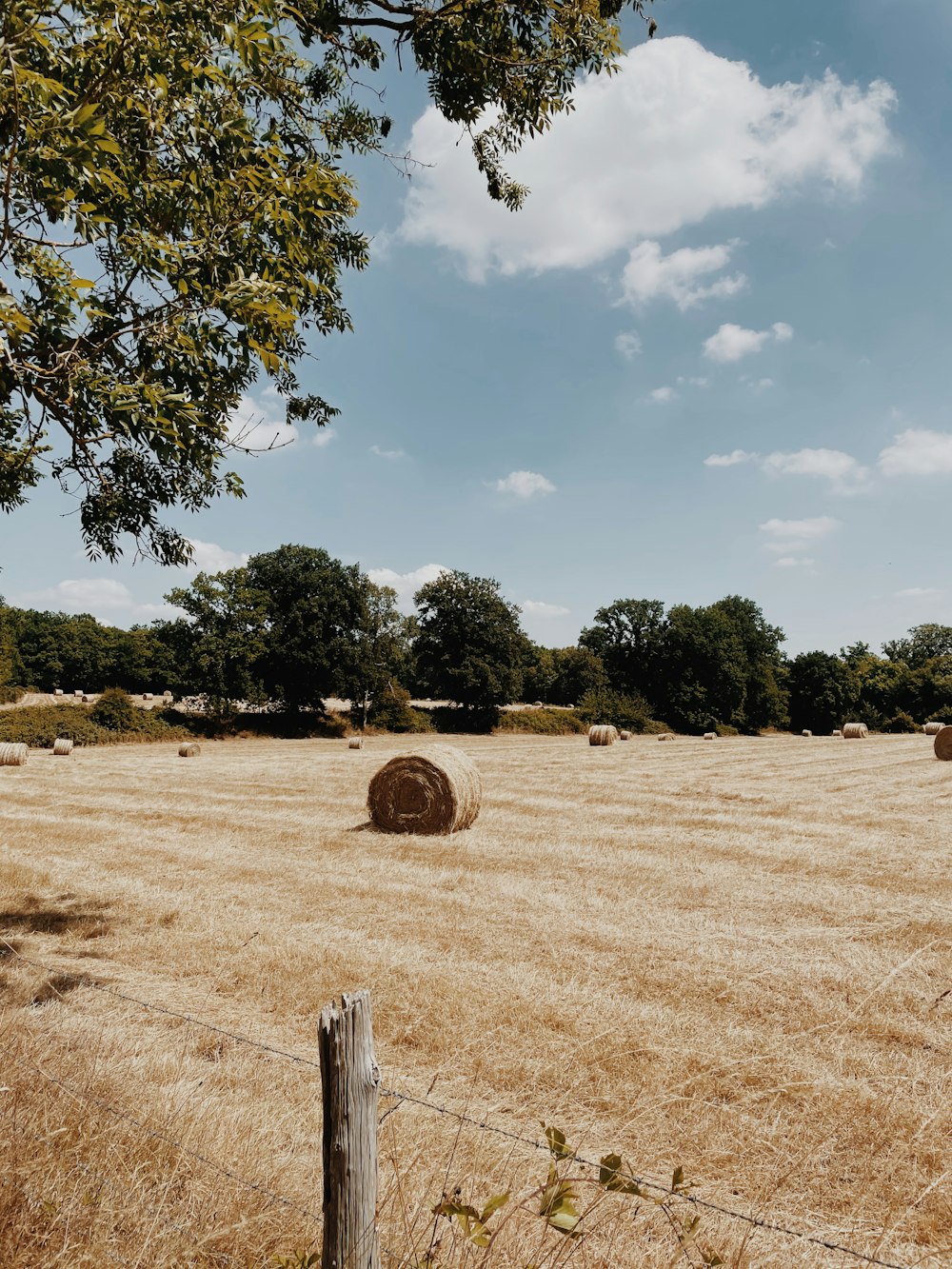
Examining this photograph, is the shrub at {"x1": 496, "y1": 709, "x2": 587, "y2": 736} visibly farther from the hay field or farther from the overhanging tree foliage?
the overhanging tree foliage

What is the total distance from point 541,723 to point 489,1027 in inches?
2264

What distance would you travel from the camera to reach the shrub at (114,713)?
39969 millimetres

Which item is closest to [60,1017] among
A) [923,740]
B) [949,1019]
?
[949,1019]

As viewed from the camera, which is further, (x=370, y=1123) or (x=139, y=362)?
(x=139, y=362)

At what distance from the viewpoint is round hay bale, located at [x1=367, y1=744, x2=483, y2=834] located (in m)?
14.4

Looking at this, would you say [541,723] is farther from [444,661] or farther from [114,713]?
[114,713]

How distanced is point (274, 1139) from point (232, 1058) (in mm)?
1520

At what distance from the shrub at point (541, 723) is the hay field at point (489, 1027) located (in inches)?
1863

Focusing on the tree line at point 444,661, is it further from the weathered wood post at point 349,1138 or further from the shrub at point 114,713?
the weathered wood post at point 349,1138

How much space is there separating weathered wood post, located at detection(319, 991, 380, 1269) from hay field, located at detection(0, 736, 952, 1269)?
46 centimetres

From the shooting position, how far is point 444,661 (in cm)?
6084

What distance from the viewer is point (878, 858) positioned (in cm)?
1223

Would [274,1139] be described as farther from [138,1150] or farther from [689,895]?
[689,895]

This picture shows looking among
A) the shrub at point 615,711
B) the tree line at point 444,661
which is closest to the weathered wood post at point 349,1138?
the tree line at point 444,661
